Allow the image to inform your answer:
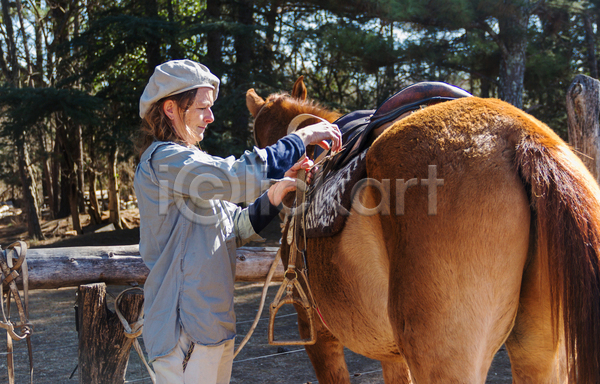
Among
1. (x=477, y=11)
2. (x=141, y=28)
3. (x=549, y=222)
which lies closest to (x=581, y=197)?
(x=549, y=222)

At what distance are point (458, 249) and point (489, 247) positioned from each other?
88 mm

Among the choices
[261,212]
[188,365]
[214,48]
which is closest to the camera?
[188,365]

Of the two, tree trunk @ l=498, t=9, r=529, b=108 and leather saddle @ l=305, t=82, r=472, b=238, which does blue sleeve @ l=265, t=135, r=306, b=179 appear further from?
tree trunk @ l=498, t=9, r=529, b=108

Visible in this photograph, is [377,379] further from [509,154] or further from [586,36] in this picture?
[586,36]

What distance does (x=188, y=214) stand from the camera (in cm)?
170

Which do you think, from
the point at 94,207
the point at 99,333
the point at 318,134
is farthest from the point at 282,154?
the point at 94,207

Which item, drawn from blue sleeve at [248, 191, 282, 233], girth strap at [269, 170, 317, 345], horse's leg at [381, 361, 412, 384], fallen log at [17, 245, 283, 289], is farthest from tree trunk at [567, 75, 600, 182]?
fallen log at [17, 245, 283, 289]

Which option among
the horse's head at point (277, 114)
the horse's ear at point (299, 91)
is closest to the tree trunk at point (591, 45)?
the horse's ear at point (299, 91)

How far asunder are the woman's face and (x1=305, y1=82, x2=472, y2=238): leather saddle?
0.57 metres

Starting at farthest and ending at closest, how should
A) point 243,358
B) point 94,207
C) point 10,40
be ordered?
point 94,207 < point 10,40 < point 243,358

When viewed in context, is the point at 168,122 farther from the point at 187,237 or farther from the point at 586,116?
the point at 586,116

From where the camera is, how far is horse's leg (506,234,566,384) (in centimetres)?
139

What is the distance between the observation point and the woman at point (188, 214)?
1.62 meters

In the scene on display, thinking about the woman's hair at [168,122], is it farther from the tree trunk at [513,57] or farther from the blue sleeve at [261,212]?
the tree trunk at [513,57]
